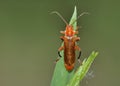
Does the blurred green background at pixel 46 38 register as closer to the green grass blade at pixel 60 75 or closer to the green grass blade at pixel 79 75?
the green grass blade at pixel 60 75

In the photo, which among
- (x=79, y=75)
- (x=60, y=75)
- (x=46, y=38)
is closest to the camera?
(x=79, y=75)

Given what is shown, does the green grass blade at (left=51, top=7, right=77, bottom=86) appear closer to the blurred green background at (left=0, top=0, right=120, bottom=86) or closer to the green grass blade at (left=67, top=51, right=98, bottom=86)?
the green grass blade at (left=67, top=51, right=98, bottom=86)

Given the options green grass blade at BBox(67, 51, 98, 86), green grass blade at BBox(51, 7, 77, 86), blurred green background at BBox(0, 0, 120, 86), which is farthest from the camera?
blurred green background at BBox(0, 0, 120, 86)

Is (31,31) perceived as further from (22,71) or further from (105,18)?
(105,18)

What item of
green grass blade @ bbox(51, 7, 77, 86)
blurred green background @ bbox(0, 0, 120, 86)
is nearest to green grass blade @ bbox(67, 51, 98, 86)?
green grass blade @ bbox(51, 7, 77, 86)

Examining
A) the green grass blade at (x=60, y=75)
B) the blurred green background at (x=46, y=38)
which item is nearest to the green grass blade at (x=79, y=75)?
the green grass blade at (x=60, y=75)

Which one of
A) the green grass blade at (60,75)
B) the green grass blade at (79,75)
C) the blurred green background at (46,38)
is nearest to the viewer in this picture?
the green grass blade at (79,75)

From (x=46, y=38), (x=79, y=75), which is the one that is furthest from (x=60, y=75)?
(x=46, y=38)

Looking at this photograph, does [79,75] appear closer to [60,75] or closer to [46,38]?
[60,75]

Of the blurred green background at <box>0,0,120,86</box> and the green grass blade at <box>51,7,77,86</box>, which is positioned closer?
the green grass blade at <box>51,7,77,86</box>

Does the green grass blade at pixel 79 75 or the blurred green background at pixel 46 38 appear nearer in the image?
the green grass blade at pixel 79 75
